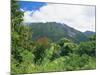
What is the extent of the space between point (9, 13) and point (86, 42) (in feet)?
3.31

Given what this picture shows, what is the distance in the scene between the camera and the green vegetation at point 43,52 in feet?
7.90

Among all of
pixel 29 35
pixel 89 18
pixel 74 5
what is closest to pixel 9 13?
pixel 29 35

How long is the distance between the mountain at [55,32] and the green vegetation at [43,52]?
4 cm

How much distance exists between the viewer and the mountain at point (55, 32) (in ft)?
8.23

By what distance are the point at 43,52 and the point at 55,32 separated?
28 cm

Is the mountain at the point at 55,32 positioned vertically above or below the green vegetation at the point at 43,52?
above

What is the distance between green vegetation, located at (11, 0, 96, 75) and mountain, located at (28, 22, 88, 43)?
0.12ft

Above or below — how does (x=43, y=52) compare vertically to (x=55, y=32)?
below

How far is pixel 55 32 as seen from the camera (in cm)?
259

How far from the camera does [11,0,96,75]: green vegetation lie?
7.90ft

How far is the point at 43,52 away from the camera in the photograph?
2.52 m

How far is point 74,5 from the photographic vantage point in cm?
266
